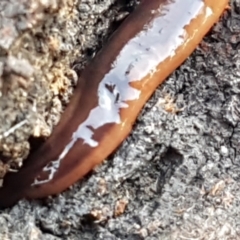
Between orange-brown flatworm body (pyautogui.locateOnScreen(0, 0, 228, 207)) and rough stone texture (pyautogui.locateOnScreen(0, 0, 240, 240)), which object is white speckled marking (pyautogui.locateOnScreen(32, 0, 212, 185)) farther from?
rough stone texture (pyautogui.locateOnScreen(0, 0, 240, 240))

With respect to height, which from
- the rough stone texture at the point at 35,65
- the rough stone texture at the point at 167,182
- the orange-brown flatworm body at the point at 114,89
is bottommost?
the rough stone texture at the point at 167,182

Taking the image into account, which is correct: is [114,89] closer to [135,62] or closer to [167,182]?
[135,62]

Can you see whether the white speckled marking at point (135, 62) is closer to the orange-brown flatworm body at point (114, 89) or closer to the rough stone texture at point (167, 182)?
the orange-brown flatworm body at point (114, 89)

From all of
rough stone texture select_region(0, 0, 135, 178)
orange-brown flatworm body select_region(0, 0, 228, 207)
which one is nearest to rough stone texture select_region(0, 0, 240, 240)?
orange-brown flatworm body select_region(0, 0, 228, 207)

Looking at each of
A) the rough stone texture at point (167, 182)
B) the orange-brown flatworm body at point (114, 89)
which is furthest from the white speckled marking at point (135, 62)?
the rough stone texture at point (167, 182)

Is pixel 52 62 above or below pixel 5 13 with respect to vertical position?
below

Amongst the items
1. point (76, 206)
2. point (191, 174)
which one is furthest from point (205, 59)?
point (76, 206)

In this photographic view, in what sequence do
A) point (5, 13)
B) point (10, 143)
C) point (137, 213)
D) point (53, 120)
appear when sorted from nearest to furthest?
point (5, 13) < point (10, 143) < point (137, 213) < point (53, 120)

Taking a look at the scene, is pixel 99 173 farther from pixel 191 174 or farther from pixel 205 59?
pixel 205 59
